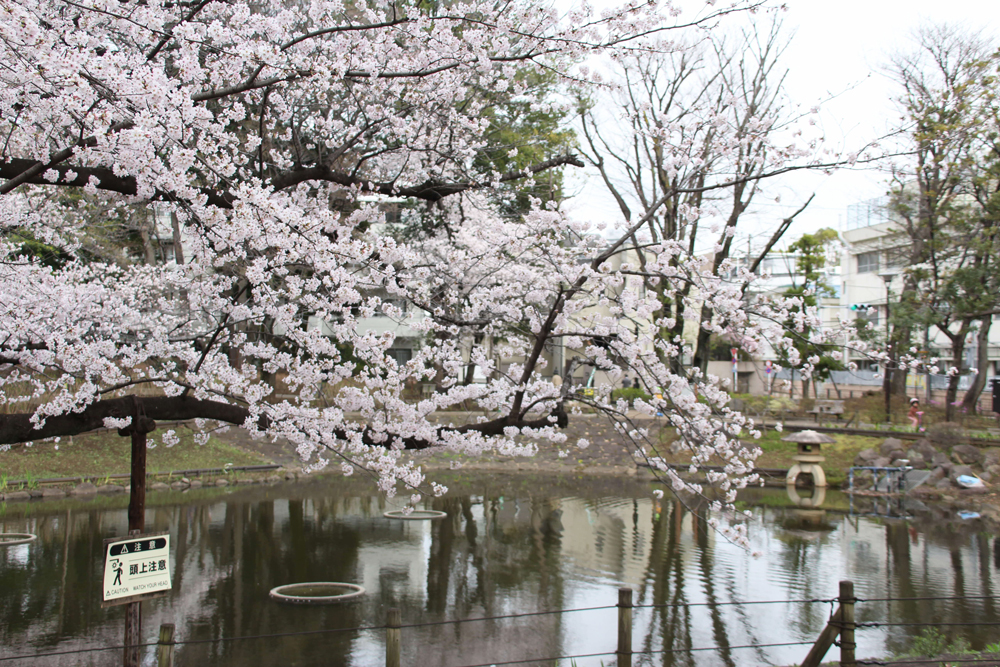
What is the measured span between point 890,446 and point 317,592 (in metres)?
14.4

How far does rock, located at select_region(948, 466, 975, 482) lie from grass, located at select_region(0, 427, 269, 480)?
15.6 metres

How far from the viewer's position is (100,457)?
51.0 ft

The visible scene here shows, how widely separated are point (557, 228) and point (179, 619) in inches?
217

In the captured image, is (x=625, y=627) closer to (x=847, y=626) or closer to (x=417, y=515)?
(x=847, y=626)

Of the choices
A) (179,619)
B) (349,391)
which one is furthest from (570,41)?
(179,619)

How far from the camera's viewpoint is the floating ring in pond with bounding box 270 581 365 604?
7.69m

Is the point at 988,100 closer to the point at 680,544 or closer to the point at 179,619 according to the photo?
the point at 680,544

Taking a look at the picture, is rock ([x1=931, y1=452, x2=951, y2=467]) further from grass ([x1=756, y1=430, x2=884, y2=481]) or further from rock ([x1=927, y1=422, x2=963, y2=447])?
grass ([x1=756, y1=430, x2=884, y2=481])

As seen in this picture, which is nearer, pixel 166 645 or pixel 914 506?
pixel 166 645

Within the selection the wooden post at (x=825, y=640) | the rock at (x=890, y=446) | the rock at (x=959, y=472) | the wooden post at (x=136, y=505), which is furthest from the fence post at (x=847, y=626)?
the rock at (x=890, y=446)

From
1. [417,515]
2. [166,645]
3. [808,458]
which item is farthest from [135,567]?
[808,458]

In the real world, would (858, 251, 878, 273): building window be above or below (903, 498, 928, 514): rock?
above

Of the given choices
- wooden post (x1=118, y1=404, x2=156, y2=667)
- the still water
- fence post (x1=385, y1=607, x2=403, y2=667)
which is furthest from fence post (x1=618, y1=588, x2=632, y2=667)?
wooden post (x1=118, y1=404, x2=156, y2=667)

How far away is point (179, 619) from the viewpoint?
7.25 metres
